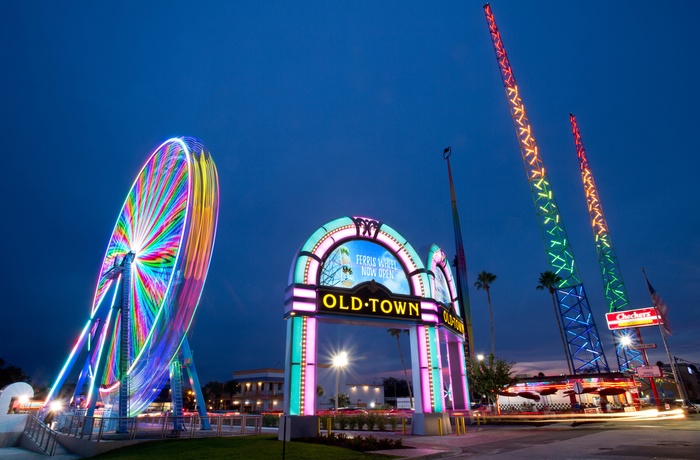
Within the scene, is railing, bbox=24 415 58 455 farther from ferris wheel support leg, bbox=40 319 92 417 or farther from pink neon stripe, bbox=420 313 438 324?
pink neon stripe, bbox=420 313 438 324

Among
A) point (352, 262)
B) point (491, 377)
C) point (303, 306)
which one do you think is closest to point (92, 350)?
point (303, 306)

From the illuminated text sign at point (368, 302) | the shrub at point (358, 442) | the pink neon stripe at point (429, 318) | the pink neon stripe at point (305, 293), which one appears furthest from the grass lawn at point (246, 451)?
the pink neon stripe at point (429, 318)

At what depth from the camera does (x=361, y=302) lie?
74.9 feet

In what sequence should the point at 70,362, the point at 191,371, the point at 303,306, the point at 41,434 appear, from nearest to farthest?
the point at 303,306, the point at 41,434, the point at 70,362, the point at 191,371

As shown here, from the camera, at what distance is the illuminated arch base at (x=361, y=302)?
19.9 metres

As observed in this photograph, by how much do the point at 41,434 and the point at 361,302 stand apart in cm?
2334

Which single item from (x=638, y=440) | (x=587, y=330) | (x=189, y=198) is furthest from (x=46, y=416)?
(x=587, y=330)

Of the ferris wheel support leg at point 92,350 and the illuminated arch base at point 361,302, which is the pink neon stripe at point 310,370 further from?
the ferris wheel support leg at point 92,350

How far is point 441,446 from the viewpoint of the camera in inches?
681

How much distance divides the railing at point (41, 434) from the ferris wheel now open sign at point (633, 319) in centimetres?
7474

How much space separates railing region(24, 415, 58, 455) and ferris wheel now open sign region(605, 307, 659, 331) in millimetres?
74740

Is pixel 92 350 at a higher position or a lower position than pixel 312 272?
lower

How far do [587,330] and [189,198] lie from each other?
236ft

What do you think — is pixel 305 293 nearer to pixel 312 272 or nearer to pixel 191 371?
pixel 312 272
